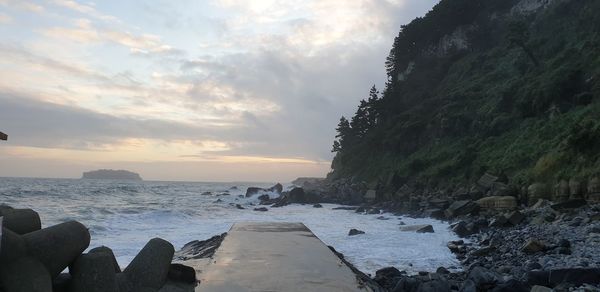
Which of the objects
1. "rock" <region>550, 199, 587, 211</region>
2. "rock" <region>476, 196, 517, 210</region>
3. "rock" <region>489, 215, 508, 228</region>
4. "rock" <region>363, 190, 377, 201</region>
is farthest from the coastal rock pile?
"rock" <region>363, 190, 377, 201</region>

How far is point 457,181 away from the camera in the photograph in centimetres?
3247

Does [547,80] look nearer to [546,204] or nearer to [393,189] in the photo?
[393,189]

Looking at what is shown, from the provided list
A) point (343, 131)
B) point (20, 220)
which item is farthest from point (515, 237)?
point (343, 131)

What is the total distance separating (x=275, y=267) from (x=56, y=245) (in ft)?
12.4

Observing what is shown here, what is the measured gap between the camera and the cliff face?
26.7 metres

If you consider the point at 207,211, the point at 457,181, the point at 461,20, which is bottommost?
the point at 207,211

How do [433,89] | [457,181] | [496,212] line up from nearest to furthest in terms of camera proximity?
[496,212] < [457,181] < [433,89]

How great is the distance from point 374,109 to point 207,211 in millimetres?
36802

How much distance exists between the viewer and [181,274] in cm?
644

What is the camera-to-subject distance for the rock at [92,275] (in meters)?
4.92

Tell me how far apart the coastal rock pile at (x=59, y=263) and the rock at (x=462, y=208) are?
67.8ft

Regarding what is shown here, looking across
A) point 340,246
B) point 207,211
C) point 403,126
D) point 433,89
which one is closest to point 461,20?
point 433,89

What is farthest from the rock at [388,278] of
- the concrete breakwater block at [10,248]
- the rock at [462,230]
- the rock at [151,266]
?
the rock at [462,230]

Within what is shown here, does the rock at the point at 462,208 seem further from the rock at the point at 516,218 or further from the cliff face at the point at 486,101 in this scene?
the rock at the point at 516,218
